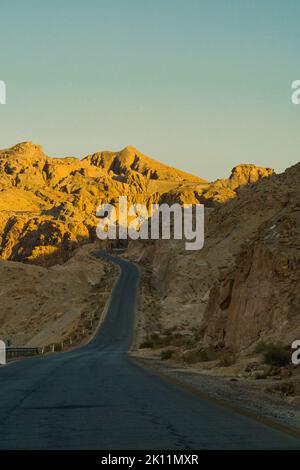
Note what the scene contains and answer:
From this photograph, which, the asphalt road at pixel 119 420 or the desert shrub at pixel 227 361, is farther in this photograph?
the desert shrub at pixel 227 361

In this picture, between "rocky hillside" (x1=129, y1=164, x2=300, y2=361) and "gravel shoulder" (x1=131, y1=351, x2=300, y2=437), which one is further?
"rocky hillside" (x1=129, y1=164, x2=300, y2=361)

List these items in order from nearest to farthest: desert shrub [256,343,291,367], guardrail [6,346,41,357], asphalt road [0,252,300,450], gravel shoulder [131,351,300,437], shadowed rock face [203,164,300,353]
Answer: asphalt road [0,252,300,450] → gravel shoulder [131,351,300,437] → desert shrub [256,343,291,367] → shadowed rock face [203,164,300,353] → guardrail [6,346,41,357]

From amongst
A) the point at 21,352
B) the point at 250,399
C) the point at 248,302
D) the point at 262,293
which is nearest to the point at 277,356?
the point at 250,399

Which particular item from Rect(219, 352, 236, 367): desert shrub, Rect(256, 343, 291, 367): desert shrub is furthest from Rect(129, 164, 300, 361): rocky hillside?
Rect(256, 343, 291, 367): desert shrub

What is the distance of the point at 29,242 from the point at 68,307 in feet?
311

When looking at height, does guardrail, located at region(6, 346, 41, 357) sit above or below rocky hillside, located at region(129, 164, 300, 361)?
below

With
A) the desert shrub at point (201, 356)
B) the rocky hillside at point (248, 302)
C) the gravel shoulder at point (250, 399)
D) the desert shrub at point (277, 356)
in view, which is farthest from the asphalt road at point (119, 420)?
the desert shrub at point (201, 356)

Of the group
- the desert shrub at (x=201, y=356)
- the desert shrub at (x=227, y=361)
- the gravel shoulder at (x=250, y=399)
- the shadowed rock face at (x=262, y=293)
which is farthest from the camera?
the desert shrub at (x=201, y=356)

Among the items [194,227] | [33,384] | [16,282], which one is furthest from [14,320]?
[33,384]

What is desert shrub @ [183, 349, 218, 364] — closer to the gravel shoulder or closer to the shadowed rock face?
the shadowed rock face

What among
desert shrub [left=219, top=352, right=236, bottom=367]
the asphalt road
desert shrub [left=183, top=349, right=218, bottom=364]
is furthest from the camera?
desert shrub [left=183, top=349, right=218, bottom=364]

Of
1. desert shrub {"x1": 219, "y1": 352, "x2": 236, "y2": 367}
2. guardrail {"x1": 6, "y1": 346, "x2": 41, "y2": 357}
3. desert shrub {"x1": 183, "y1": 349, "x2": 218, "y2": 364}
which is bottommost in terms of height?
guardrail {"x1": 6, "y1": 346, "x2": 41, "y2": 357}

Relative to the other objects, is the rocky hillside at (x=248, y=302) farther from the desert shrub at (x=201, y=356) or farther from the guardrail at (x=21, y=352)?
the guardrail at (x=21, y=352)

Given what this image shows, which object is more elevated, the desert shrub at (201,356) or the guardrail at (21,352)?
the desert shrub at (201,356)
